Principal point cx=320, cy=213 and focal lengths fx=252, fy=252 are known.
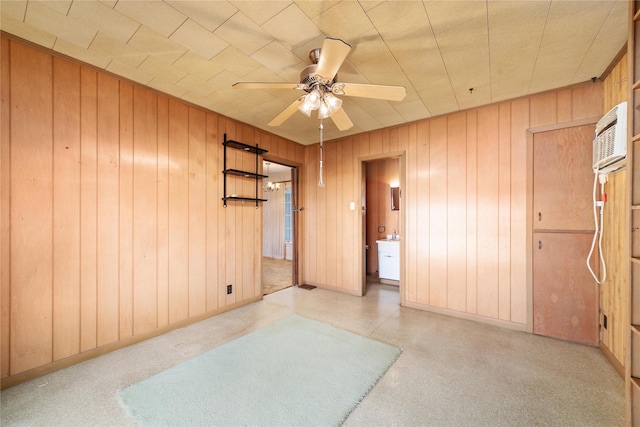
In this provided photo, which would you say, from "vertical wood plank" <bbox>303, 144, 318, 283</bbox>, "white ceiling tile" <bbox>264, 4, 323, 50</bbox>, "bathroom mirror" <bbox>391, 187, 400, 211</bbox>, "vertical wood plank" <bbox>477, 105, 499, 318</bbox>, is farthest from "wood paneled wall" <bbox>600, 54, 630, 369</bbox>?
"vertical wood plank" <bbox>303, 144, 318, 283</bbox>

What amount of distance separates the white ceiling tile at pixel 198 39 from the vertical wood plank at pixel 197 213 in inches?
45.6

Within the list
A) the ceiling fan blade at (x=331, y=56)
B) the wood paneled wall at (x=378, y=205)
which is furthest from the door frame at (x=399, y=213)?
the ceiling fan blade at (x=331, y=56)

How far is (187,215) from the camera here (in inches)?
116

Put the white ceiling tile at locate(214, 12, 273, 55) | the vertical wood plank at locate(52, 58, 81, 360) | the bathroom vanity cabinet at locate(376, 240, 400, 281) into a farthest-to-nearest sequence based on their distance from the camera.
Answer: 1. the bathroom vanity cabinet at locate(376, 240, 400, 281)
2. the vertical wood plank at locate(52, 58, 81, 360)
3. the white ceiling tile at locate(214, 12, 273, 55)

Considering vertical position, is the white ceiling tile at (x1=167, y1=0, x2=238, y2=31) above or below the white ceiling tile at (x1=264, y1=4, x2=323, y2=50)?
above

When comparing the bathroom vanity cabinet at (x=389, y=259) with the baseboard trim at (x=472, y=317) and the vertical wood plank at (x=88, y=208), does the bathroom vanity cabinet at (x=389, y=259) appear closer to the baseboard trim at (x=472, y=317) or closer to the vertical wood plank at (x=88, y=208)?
the baseboard trim at (x=472, y=317)

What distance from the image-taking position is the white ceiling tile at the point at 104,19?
1.58 meters

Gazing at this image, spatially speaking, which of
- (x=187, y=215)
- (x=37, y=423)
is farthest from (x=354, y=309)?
(x=37, y=423)

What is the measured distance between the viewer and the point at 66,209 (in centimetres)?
213

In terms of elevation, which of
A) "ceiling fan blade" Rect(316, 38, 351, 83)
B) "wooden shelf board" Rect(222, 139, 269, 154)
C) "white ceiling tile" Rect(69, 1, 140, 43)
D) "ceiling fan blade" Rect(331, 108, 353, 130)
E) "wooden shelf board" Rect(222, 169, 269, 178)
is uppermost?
"white ceiling tile" Rect(69, 1, 140, 43)

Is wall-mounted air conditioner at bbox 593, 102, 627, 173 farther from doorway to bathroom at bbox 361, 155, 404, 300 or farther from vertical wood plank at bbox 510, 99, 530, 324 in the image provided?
doorway to bathroom at bbox 361, 155, 404, 300

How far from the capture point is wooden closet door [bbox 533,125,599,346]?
2459mm

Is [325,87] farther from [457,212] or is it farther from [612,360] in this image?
[612,360]

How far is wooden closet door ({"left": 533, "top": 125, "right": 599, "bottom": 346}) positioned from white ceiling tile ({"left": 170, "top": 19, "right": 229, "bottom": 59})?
3255 millimetres
